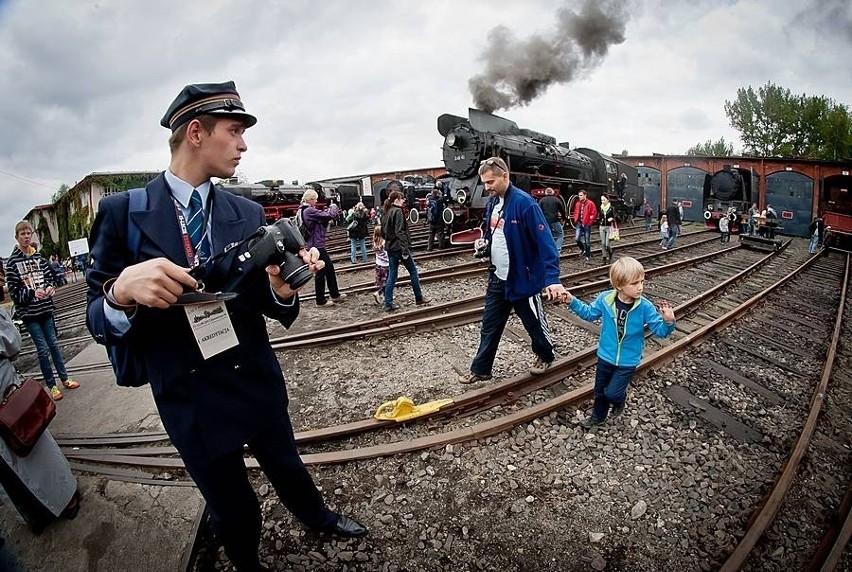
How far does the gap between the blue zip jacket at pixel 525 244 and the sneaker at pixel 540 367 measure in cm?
85

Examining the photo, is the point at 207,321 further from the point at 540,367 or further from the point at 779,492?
the point at 779,492

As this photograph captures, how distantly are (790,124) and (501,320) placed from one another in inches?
2277

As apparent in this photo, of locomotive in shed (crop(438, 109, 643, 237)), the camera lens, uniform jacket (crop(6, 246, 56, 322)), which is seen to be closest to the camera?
the camera lens

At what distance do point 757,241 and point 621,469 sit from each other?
1527 cm

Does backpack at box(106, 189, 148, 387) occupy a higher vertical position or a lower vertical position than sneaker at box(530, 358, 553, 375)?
higher

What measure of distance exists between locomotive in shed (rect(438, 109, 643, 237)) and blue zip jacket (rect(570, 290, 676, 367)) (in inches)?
322

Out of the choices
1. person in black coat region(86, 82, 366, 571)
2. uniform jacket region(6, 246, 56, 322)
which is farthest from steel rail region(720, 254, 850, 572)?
uniform jacket region(6, 246, 56, 322)

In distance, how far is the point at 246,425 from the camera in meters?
1.65

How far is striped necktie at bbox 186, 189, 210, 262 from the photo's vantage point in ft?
4.99

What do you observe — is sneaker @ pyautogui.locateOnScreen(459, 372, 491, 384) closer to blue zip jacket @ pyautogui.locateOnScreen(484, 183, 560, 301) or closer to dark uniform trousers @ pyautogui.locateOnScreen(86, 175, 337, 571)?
blue zip jacket @ pyautogui.locateOnScreen(484, 183, 560, 301)

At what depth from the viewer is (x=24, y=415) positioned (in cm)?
229

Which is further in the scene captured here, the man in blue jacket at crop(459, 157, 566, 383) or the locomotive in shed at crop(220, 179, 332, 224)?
the locomotive in shed at crop(220, 179, 332, 224)

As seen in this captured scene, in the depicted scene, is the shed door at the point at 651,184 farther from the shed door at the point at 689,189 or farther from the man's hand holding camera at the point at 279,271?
the man's hand holding camera at the point at 279,271

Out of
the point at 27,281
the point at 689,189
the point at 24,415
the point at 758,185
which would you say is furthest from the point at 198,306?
the point at 689,189
